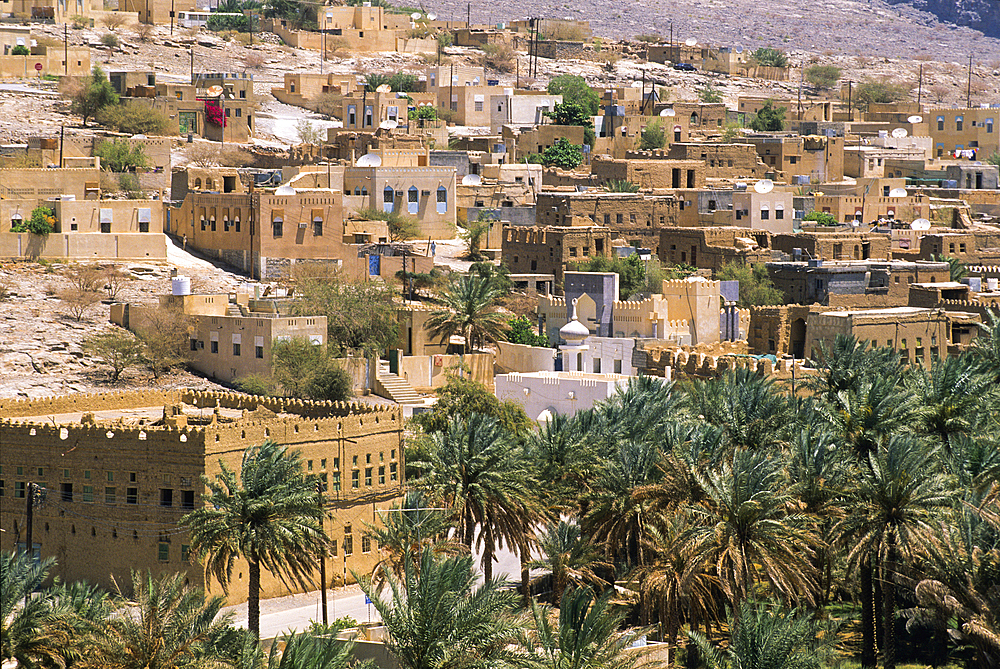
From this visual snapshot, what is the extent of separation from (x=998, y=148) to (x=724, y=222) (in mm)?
29442

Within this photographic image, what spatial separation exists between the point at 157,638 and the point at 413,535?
7.54 m

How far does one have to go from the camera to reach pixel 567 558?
3216 cm

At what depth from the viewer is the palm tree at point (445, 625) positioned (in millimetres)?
24734

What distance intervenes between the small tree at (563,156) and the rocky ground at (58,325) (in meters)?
21.0

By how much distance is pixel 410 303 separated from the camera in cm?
5497

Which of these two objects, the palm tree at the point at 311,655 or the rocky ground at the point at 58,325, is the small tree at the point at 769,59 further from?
the palm tree at the point at 311,655

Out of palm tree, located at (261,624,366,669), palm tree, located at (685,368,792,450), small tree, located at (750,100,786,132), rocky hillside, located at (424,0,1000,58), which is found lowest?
palm tree, located at (261,624,366,669)

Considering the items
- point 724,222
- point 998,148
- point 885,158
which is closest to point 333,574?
point 724,222

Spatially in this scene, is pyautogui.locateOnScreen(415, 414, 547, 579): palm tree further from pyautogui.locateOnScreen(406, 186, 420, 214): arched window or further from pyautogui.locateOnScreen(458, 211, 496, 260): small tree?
pyautogui.locateOnScreen(406, 186, 420, 214): arched window

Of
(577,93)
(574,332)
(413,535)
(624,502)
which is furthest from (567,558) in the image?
(577,93)

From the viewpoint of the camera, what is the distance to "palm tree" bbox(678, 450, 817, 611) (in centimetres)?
2839

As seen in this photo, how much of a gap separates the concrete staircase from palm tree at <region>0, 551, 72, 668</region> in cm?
2235

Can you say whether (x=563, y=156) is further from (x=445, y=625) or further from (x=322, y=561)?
(x=445, y=625)

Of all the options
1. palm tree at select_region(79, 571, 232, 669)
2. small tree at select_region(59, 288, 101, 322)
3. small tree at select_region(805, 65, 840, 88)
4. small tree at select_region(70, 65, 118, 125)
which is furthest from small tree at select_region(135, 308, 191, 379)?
small tree at select_region(805, 65, 840, 88)
